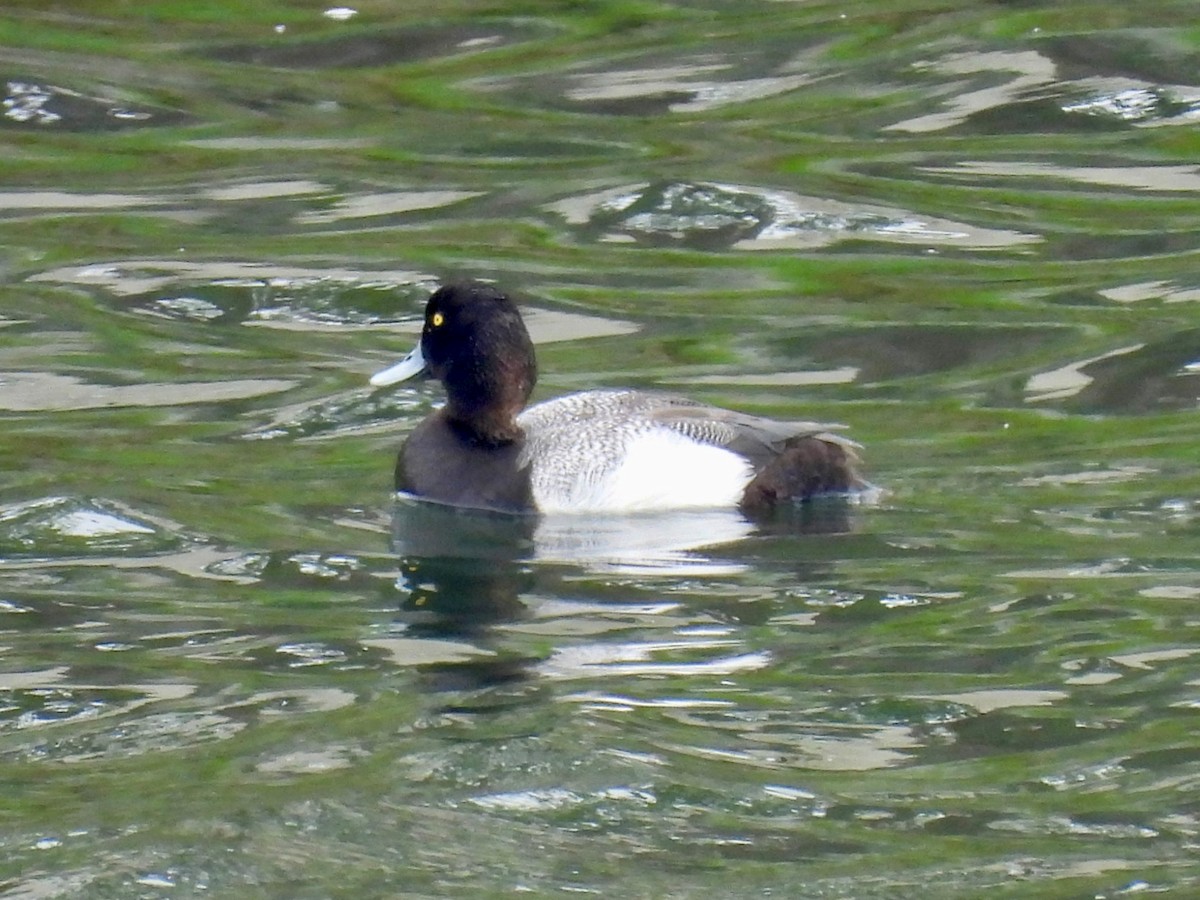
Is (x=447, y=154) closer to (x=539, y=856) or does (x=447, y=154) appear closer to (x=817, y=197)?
(x=817, y=197)

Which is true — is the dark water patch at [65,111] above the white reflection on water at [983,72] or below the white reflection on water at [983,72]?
above

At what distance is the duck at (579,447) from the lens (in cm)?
877

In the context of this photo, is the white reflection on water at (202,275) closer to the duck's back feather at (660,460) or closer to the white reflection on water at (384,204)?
the white reflection on water at (384,204)

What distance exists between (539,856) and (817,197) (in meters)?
7.88

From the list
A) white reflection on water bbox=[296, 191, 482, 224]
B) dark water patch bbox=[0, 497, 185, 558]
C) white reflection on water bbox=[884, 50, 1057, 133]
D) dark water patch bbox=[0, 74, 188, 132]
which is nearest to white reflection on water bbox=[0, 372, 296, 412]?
dark water patch bbox=[0, 497, 185, 558]

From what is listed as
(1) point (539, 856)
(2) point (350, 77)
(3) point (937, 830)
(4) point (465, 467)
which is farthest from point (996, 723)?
(2) point (350, 77)

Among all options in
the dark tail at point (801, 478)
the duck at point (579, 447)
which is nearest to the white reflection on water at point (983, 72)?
the duck at point (579, 447)

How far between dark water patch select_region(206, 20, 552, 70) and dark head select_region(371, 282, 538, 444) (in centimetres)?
653

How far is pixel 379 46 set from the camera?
1581 cm

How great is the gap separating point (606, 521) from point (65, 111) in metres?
7.16

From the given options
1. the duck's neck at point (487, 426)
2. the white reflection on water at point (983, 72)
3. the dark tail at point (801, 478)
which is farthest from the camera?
the white reflection on water at point (983, 72)

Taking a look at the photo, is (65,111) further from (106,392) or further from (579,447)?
(579,447)

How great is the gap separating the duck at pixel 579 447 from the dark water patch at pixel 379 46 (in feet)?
21.8

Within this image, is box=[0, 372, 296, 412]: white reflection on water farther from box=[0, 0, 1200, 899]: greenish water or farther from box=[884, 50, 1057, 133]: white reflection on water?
box=[884, 50, 1057, 133]: white reflection on water
